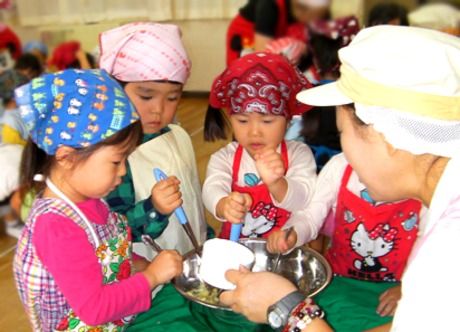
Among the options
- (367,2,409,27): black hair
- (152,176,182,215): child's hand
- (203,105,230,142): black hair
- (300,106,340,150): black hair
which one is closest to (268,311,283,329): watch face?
(152,176,182,215): child's hand

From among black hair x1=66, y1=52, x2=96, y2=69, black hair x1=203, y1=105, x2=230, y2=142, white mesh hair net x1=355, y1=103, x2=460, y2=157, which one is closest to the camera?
white mesh hair net x1=355, y1=103, x2=460, y2=157

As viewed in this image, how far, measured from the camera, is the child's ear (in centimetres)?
86

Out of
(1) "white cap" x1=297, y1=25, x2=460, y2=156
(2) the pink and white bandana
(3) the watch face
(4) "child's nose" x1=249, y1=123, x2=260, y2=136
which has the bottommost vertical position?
(3) the watch face

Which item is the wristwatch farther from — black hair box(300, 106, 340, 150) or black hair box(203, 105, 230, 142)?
black hair box(300, 106, 340, 150)

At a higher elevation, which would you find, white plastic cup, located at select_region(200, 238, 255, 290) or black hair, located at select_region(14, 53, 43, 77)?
white plastic cup, located at select_region(200, 238, 255, 290)

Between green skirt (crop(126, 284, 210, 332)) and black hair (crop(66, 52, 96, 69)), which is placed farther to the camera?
black hair (crop(66, 52, 96, 69))

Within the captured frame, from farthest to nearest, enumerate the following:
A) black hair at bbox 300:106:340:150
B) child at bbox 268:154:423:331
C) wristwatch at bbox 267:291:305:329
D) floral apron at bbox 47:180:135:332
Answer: black hair at bbox 300:106:340:150 < child at bbox 268:154:423:331 < floral apron at bbox 47:180:135:332 < wristwatch at bbox 267:291:305:329

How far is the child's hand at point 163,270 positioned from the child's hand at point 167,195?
0.48 ft

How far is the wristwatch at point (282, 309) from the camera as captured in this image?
791 mm

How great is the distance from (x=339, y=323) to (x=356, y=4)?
271 centimetres

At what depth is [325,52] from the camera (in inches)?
82.6

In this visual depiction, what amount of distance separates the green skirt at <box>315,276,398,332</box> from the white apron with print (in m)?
0.43

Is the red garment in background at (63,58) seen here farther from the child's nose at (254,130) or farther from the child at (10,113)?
the child's nose at (254,130)

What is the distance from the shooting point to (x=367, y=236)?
1.27 metres
